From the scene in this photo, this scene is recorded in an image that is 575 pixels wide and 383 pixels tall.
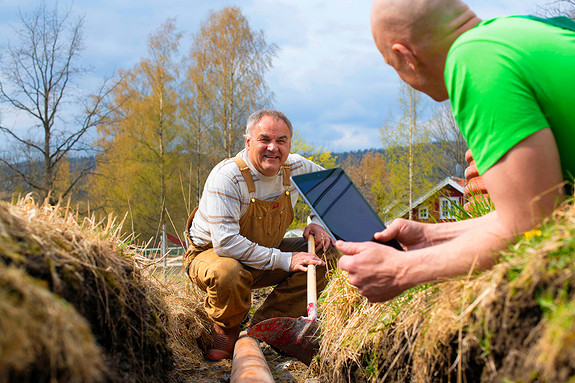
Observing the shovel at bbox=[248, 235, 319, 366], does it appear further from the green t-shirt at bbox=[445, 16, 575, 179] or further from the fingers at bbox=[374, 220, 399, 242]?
the green t-shirt at bbox=[445, 16, 575, 179]

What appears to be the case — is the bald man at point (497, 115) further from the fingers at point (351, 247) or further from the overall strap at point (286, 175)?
the overall strap at point (286, 175)

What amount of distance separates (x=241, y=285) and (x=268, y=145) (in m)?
1.30

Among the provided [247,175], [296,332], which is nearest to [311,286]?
[296,332]

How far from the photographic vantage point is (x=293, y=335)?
3.22 m

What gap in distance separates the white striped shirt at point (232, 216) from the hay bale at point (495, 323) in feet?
5.66

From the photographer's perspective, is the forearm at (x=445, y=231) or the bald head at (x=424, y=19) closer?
the bald head at (x=424, y=19)

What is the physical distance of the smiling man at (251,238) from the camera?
3.73 metres

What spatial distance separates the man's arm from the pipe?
975 mm

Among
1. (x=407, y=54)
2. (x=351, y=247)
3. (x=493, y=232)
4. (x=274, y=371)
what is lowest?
(x=274, y=371)

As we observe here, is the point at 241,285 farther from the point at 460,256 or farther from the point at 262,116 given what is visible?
the point at 460,256

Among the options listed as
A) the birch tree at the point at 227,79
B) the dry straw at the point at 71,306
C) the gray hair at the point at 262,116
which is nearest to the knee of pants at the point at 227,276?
the dry straw at the point at 71,306

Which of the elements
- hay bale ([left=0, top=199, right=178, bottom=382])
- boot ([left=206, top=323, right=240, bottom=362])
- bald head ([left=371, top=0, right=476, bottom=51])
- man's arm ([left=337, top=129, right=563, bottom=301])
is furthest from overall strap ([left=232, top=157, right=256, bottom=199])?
bald head ([left=371, top=0, right=476, bottom=51])

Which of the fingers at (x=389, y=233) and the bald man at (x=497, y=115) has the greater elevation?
the bald man at (x=497, y=115)

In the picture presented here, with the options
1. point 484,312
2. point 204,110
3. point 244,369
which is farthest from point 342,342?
point 204,110
